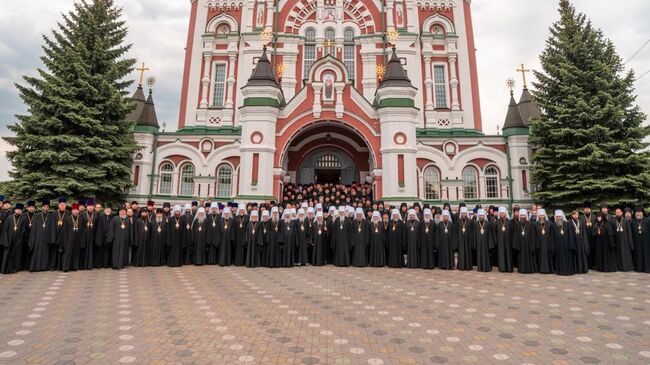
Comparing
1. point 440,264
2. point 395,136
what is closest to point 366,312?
point 440,264

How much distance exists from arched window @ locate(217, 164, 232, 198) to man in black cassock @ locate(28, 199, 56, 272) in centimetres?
979

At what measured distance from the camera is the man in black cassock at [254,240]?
1093 centimetres

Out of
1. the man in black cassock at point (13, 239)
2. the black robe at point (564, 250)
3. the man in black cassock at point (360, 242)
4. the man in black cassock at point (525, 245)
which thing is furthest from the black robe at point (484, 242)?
the man in black cassock at point (13, 239)

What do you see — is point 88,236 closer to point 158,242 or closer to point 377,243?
point 158,242

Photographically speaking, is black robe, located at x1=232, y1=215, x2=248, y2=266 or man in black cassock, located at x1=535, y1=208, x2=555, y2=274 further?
black robe, located at x1=232, y1=215, x2=248, y2=266

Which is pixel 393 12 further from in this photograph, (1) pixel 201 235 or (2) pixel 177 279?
(2) pixel 177 279

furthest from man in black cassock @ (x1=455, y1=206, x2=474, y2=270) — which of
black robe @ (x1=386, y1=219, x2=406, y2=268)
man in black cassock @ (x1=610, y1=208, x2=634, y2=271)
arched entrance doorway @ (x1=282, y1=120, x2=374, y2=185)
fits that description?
arched entrance doorway @ (x1=282, y1=120, x2=374, y2=185)

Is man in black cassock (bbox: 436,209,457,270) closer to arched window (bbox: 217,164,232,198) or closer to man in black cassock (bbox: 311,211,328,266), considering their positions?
man in black cassock (bbox: 311,211,328,266)

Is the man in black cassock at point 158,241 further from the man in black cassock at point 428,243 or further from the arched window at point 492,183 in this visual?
the arched window at point 492,183

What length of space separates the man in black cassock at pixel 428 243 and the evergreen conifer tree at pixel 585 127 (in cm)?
758

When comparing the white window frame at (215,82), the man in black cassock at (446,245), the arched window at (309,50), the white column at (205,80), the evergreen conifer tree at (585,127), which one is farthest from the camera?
the arched window at (309,50)

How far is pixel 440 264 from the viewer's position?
10.9 metres

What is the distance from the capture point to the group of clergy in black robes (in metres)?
9.84

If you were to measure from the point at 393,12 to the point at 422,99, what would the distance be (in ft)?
20.6
